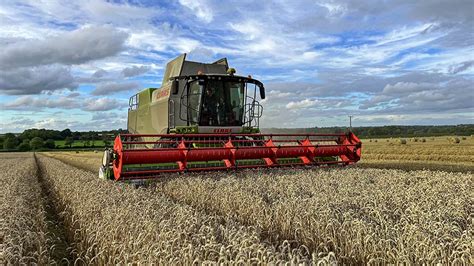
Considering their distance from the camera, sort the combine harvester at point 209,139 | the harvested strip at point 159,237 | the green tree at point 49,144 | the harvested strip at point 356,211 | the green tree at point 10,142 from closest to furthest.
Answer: the harvested strip at point 159,237, the harvested strip at point 356,211, the combine harvester at point 209,139, the green tree at point 49,144, the green tree at point 10,142

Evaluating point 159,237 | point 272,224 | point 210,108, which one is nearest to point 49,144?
point 210,108

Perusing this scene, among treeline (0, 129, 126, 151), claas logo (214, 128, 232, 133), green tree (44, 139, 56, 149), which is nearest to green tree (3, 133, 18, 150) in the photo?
treeline (0, 129, 126, 151)

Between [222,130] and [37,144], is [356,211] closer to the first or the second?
[222,130]

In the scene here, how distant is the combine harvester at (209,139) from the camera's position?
8.54m

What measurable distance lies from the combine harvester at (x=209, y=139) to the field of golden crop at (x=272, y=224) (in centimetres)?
129

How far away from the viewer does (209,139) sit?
33.5 ft

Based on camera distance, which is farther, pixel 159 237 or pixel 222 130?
pixel 222 130

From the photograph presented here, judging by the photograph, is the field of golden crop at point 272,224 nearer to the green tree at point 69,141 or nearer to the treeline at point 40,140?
the treeline at point 40,140

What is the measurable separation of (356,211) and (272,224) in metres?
0.98

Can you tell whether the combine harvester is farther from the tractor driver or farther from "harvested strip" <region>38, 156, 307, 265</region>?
"harvested strip" <region>38, 156, 307, 265</region>

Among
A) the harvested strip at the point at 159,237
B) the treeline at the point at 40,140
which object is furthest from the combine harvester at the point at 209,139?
the treeline at the point at 40,140

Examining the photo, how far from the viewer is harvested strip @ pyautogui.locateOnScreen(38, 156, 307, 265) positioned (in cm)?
295

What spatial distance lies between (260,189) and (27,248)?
11.3ft

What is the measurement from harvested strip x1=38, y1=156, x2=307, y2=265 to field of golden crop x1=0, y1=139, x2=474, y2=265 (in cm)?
1
